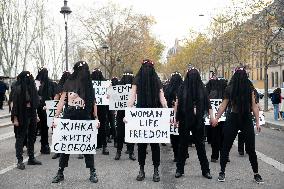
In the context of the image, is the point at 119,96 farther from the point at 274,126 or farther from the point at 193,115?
the point at 274,126

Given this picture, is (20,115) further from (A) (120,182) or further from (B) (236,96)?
(B) (236,96)

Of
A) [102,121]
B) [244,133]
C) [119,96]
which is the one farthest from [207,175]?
[102,121]

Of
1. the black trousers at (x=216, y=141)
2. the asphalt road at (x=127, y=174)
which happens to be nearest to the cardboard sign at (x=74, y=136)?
the asphalt road at (x=127, y=174)

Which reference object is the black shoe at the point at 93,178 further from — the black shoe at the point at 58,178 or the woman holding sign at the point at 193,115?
the woman holding sign at the point at 193,115

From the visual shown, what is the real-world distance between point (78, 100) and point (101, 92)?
4.11m

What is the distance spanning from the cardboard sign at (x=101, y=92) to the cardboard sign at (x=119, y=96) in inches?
15.7

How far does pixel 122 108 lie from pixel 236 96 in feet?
12.2

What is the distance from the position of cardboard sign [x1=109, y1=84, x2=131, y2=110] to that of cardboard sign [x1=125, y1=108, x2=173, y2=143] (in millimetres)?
3008

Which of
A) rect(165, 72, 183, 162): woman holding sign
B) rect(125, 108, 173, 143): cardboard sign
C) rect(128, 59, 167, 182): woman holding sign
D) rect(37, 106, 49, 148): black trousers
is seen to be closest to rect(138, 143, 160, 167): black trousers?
rect(128, 59, 167, 182): woman holding sign

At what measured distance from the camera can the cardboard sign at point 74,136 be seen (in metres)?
8.07

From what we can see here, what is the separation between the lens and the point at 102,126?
11.5m

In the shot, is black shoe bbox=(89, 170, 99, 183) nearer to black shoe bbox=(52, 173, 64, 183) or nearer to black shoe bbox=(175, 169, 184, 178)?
black shoe bbox=(52, 173, 64, 183)

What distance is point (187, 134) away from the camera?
8.40 m

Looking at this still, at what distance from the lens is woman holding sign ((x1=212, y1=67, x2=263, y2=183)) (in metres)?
7.97
